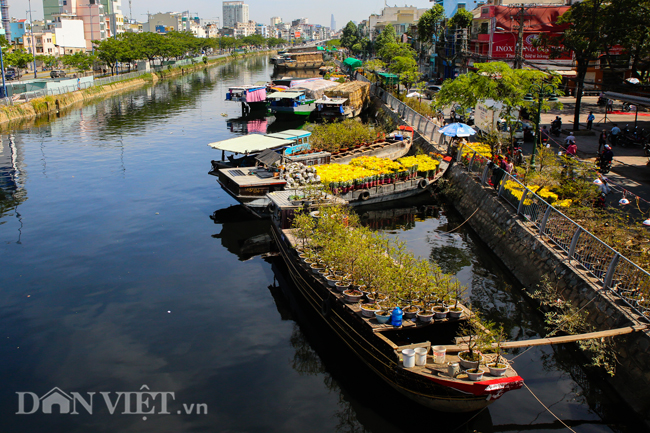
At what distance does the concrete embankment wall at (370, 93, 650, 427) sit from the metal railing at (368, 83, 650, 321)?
0.26 meters

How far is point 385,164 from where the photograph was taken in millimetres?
→ 27859

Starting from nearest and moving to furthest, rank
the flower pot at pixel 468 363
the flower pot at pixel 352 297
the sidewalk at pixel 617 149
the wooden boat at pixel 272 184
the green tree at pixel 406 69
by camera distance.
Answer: the flower pot at pixel 468 363, the flower pot at pixel 352 297, the sidewalk at pixel 617 149, the wooden boat at pixel 272 184, the green tree at pixel 406 69

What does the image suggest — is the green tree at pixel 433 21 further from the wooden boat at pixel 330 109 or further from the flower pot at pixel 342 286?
the flower pot at pixel 342 286

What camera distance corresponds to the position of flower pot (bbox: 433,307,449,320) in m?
12.5

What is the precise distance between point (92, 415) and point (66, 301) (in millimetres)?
6396

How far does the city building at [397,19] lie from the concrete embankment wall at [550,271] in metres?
125

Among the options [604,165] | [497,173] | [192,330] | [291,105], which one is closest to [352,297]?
[192,330]

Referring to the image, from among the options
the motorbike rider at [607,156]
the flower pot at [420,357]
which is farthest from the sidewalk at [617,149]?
the flower pot at [420,357]

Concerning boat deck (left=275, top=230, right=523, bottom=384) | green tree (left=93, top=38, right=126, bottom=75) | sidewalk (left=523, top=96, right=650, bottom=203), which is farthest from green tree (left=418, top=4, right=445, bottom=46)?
boat deck (left=275, top=230, right=523, bottom=384)

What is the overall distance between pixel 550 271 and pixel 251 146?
16.8m

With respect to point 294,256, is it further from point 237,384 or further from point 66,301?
point 66,301

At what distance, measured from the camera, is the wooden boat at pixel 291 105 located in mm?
51500

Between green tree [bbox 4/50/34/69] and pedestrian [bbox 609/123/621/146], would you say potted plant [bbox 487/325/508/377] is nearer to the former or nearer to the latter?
pedestrian [bbox 609/123/621/146]

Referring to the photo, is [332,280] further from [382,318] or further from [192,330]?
[192,330]
